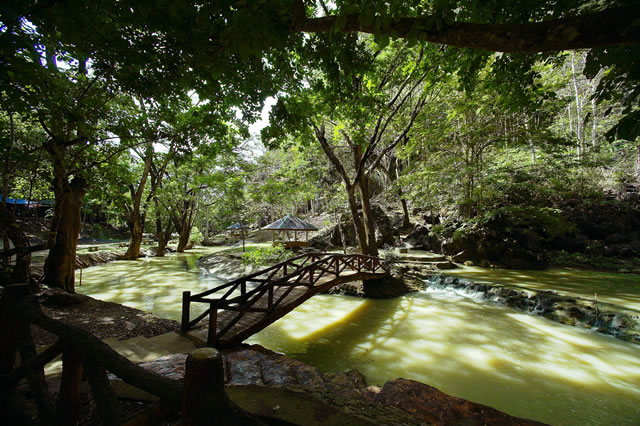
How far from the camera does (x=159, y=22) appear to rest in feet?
10.8

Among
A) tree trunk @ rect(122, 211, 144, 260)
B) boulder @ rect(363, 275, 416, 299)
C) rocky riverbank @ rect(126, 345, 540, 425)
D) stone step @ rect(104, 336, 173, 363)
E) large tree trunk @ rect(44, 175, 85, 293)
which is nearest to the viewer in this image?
rocky riverbank @ rect(126, 345, 540, 425)

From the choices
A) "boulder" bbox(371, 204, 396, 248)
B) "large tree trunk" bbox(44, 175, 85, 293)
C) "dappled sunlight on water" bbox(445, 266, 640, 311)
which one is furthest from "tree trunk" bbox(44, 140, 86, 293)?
"boulder" bbox(371, 204, 396, 248)

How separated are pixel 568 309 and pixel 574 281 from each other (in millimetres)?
5103

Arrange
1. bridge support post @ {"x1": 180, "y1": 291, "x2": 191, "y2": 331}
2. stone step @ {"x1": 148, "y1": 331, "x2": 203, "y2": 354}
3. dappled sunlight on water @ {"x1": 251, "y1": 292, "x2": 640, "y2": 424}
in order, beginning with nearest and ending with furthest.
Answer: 1. dappled sunlight on water @ {"x1": 251, "y1": 292, "x2": 640, "y2": 424}
2. stone step @ {"x1": 148, "y1": 331, "x2": 203, "y2": 354}
3. bridge support post @ {"x1": 180, "y1": 291, "x2": 191, "y2": 331}

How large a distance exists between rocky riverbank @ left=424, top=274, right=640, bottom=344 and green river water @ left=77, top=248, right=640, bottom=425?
365mm

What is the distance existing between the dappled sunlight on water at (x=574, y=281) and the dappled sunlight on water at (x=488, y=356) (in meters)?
2.82

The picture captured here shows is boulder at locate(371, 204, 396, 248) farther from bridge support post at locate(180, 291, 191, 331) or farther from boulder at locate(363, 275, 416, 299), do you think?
bridge support post at locate(180, 291, 191, 331)

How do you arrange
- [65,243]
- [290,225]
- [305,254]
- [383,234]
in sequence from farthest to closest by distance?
[383,234] → [290,225] → [305,254] → [65,243]

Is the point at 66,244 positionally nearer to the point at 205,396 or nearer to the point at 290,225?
the point at 205,396

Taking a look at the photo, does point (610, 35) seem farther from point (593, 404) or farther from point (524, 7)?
point (593, 404)

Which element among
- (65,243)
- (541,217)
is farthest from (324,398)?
(541,217)

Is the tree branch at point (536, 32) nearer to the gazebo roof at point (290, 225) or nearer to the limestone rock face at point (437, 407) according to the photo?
the limestone rock face at point (437, 407)

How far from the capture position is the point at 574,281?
36.7 feet

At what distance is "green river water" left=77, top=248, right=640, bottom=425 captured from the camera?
430 cm
